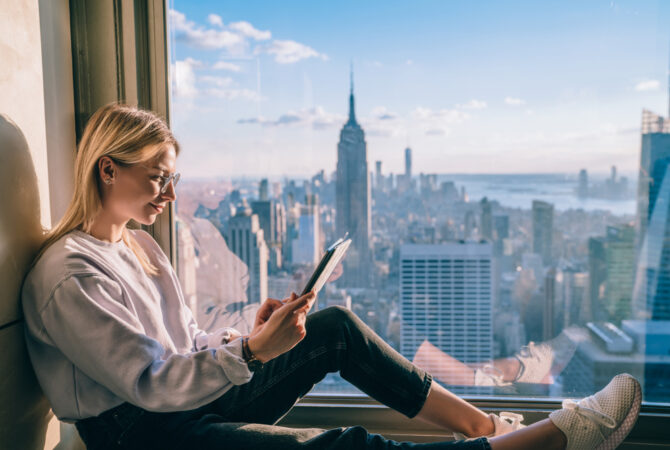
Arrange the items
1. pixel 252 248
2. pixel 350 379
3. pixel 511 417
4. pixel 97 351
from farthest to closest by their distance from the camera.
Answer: pixel 252 248 → pixel 511 417 → pixel 350 379 → pixel 97 351

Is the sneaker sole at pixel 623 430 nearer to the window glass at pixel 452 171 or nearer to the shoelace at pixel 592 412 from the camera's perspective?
the shoelace at pixel 592 412

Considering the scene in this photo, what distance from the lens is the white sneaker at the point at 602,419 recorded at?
1083mm

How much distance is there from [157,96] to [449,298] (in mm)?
1116

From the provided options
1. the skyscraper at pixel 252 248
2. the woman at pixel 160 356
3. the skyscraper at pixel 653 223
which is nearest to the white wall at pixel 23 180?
the woman at pixel 160 356

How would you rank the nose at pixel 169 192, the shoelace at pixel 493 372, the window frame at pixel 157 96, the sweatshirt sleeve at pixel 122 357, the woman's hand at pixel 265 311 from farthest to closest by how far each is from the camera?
1. the shoelace at pixel 493 372
2. the window frame at pixel 157 96
3. the woman's hand at pixel 265 311
4. the nose at pixel 169 192
5. the sweatshirt sleeve at pixel 122 357

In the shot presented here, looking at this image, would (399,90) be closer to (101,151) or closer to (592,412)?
(101,151)

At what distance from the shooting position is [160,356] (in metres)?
0.97

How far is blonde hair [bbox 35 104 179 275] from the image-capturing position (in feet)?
3.42

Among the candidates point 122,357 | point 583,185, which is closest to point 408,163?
point 583,185

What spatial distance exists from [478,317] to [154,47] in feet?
4.33

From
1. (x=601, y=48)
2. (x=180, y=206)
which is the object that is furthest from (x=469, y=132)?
(x=180, y=206)

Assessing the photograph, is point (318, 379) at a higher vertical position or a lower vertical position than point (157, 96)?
lower

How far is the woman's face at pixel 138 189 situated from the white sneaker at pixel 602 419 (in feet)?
3.45

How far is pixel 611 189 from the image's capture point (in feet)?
4.94
